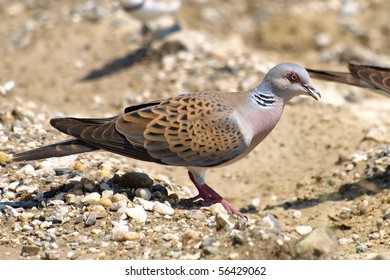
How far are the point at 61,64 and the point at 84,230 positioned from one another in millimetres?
6438

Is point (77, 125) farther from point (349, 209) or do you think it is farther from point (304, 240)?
point (349, 209)

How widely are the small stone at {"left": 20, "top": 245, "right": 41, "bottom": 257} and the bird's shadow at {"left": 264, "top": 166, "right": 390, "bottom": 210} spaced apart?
8.56ft

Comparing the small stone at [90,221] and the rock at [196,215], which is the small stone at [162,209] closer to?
the rock at [196,215]

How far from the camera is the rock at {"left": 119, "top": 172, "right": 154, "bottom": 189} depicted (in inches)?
230

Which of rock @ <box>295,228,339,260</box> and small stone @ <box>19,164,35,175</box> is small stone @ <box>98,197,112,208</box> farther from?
rock @ <box>295,228,339,260</box>

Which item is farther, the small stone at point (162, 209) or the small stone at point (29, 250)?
the small stone at point (162, 209)

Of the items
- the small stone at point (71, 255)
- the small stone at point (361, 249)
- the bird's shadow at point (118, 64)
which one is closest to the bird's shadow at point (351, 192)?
the small stone at point (361, 249)

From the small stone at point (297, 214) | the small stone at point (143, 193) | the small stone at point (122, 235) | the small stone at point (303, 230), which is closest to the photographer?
the small stone at point (122, 235)

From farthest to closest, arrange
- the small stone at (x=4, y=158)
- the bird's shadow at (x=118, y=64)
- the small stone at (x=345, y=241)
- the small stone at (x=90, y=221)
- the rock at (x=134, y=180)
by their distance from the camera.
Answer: the bird's shadow at (x=118, y=64) → the small stone at (x=4, y=158) → the small stone at (x=345, y=241) → the rock at (x=134, y=180) → the small stone at (x=90, y=221)

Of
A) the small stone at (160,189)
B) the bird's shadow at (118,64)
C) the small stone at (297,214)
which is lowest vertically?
the bird's shadow at (118,64)

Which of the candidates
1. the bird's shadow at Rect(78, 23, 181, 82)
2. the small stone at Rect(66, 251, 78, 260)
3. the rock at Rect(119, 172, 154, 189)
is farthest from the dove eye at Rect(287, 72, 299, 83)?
the bird's shadow at Rect(78, 23, 181, 82)

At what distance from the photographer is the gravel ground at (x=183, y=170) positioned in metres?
5.12

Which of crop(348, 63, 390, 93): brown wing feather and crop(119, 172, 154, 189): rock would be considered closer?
crop(119, 172, 154, 189): rock

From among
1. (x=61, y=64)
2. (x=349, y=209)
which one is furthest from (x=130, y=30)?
(x=349, y=209)
